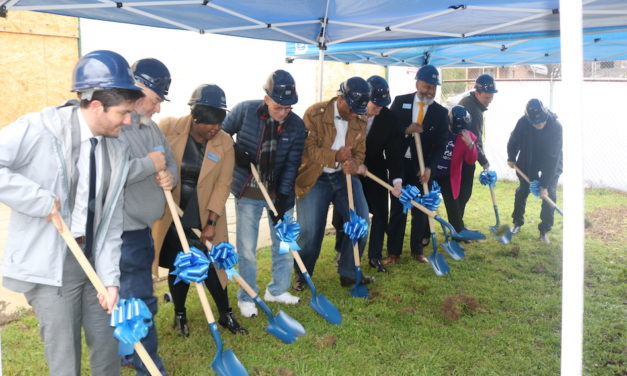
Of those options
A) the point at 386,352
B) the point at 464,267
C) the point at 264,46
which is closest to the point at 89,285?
the point at 386,352

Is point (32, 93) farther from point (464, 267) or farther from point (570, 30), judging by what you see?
point (570, 30)

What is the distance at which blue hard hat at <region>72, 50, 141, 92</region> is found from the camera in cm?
215

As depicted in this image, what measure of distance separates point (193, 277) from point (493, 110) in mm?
11875

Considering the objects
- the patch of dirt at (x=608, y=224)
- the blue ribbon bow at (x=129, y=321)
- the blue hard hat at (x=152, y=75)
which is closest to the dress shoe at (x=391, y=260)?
the patch of dirt at (x=608, y=224)

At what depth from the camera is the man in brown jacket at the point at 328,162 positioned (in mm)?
4531

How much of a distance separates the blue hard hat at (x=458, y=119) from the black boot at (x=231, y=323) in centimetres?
349

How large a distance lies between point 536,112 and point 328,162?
338 centimetres

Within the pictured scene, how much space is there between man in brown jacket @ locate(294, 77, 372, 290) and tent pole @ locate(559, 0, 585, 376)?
103 inches

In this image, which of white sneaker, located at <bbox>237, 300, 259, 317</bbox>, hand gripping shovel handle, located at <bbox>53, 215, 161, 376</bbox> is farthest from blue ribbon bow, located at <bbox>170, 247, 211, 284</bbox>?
white sneaker, located at <bbox>237, 300, 259, 317</bbox>

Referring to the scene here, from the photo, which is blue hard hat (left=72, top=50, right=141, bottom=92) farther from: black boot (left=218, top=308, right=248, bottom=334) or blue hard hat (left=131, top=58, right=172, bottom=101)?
black boot (left=218, top=308, right=248, bottom=334)

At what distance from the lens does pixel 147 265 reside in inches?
117

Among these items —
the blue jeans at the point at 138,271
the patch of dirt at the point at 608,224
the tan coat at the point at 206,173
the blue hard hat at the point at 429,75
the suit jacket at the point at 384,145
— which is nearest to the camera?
the blue jeans at the point at 138,271

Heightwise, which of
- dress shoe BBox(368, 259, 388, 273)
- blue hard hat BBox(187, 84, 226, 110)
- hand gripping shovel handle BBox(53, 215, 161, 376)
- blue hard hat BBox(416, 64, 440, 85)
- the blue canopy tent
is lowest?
dress shoe BBox(368, 259, 388, 273)

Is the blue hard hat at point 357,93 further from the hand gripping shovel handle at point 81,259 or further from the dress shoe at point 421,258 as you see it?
the hand gripping shovel handle at point 81,259
